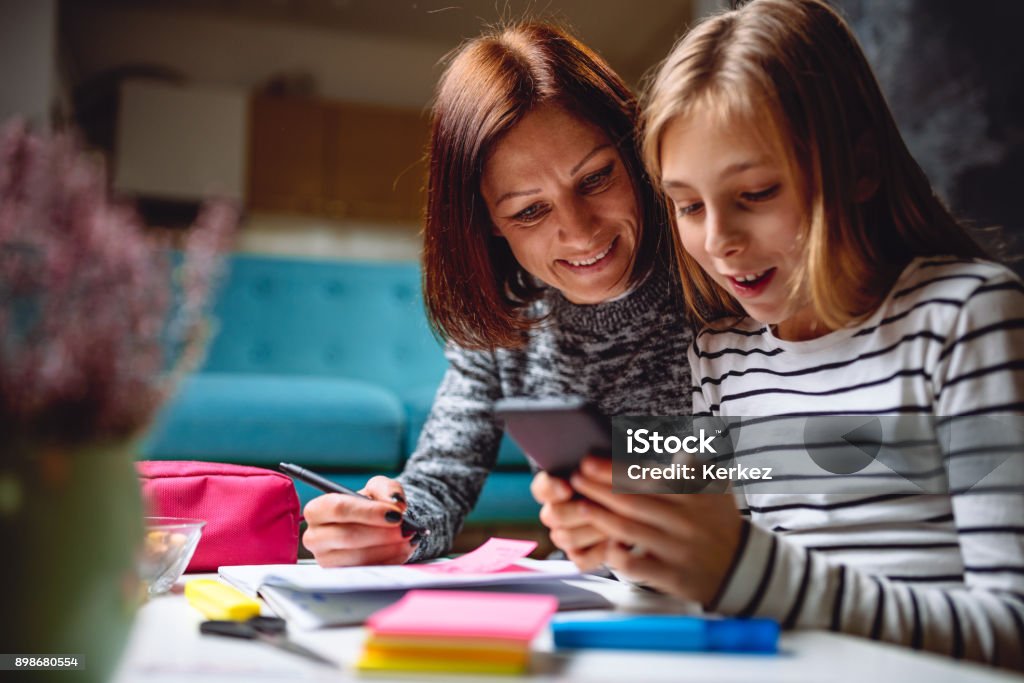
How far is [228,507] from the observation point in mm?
885

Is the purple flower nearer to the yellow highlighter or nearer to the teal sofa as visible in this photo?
the yellow highlighter

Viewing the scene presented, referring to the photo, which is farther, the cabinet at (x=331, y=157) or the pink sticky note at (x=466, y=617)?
the cabinet at (x=331, y=157)

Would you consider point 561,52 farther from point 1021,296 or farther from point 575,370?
point 1021,296

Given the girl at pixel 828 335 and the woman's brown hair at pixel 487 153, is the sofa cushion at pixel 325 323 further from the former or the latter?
the girl at pixel 828 335

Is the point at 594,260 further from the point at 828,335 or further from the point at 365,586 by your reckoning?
the point at 365,586

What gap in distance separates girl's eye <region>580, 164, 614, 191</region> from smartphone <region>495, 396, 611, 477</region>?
0.51 meters

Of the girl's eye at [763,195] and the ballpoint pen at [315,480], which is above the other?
the girl's eye at [763,195]

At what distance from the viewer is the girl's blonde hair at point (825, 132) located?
0.67m

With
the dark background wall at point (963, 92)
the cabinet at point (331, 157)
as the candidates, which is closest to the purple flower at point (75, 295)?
the dark background wall at point (963, 92)

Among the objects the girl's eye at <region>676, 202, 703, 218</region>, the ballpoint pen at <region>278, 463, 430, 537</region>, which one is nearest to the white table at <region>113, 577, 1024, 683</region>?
the ballpoint pen at <region>278, 463, 430, 537</region>

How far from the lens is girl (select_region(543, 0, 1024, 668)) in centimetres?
51

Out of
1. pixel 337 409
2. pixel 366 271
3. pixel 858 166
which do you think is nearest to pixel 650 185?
pixel 858 166

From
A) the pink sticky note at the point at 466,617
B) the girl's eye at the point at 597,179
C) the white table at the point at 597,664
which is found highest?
the girl's eye at the point at 597,179

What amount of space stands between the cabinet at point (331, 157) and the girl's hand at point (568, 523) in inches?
142
